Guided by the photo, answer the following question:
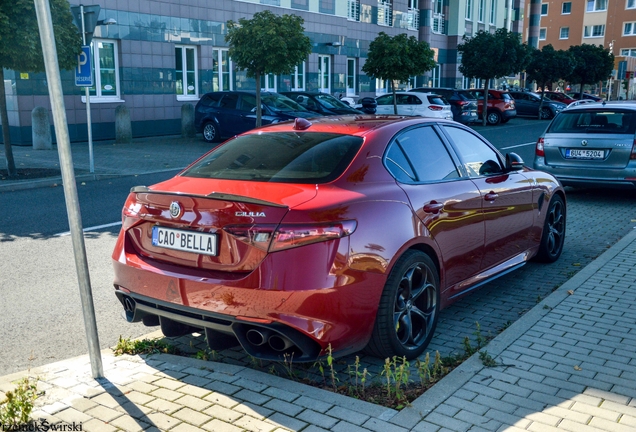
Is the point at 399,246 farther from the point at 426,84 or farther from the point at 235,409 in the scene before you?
the point at 426,84

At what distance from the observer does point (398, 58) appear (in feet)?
86.2

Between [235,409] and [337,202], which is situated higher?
[337,202]

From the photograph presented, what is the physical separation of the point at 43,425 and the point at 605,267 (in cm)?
521

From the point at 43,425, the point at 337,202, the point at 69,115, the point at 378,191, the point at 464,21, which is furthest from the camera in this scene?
the point at 464,21

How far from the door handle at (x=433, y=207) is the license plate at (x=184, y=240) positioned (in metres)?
1.47

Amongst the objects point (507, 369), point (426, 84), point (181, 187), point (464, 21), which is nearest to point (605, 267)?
point (507, 369)

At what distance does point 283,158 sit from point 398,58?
900 inches

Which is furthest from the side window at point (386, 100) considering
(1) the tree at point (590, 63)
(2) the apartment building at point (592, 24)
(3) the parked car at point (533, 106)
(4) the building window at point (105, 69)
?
(2) the apartment building at point (592, 24)

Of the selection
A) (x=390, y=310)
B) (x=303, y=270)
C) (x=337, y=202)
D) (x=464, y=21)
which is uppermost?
(x=464, y=21)

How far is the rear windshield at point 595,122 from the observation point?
33.1 feet

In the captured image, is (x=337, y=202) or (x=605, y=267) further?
(x=605, y=267)

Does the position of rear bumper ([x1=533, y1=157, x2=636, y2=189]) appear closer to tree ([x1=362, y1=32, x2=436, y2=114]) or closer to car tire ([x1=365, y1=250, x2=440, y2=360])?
car tire ([x1=365, y1=250, x2=440, y2=360])

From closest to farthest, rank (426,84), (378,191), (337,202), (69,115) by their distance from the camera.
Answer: (337,202)
(378,191)
(69,115)
(426,84)

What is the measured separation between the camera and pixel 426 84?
44281mm
